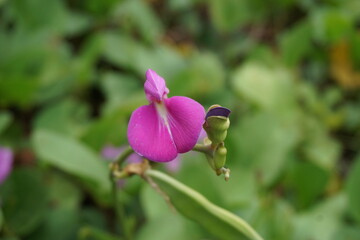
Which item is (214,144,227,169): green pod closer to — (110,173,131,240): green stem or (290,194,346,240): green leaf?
(110,173,131,240): green stem

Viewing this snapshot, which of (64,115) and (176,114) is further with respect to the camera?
(64,115)

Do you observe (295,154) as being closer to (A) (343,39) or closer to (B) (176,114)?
(A) (343,39)

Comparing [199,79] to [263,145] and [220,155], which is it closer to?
[263,145]

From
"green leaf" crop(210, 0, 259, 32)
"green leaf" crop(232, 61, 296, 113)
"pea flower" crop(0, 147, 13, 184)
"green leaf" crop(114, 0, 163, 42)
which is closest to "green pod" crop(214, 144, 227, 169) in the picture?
"pea flower" crop(0, 147, 13, 184)

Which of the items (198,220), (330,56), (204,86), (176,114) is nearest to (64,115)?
(204,86)

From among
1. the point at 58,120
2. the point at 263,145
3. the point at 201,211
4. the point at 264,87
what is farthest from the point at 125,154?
the point at 264,87

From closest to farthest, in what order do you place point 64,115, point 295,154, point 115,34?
point 64,115, point 295,154, point 115,34

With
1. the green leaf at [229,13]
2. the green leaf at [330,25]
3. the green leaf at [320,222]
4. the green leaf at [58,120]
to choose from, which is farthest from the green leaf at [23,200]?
the green leaf at [330,25]
